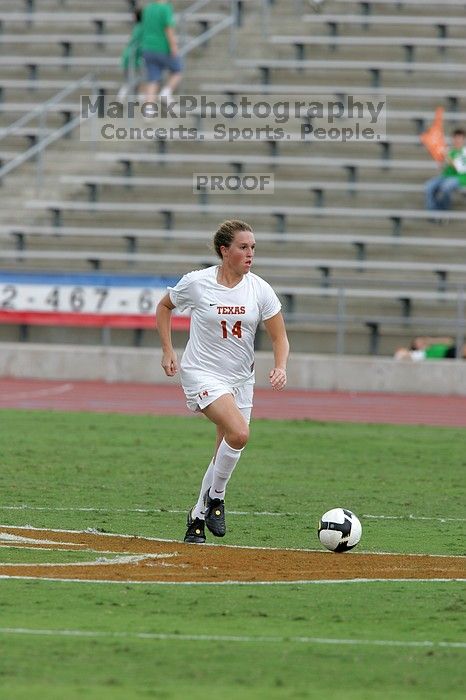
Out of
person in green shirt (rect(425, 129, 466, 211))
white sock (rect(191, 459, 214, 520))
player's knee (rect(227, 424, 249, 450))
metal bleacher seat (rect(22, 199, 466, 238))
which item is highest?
person in green shirt (rect(425, 129, 466, 211))

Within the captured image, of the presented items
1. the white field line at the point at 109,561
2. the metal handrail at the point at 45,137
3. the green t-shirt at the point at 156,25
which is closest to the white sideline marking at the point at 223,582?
the white field line at the point at 109,561

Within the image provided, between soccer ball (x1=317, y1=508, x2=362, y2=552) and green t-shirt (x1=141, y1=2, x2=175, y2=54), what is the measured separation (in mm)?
19626

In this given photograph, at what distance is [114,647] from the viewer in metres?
6.62

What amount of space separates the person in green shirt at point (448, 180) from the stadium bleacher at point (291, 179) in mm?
394

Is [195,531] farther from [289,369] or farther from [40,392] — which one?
[289,369]

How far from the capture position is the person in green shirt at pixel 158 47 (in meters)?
27.8

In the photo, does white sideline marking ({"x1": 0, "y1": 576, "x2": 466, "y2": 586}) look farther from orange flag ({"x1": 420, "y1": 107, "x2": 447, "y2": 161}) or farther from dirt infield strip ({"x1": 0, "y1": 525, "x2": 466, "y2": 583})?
orange flag ({"x1": 420, "y1": 107, "x2": 447, "y2": 161})

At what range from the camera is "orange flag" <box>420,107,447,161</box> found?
26.1m

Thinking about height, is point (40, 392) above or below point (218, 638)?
below

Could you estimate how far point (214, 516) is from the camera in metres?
9.97

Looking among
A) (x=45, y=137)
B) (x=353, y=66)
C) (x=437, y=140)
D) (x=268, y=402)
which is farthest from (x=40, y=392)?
(x=353, y=66)

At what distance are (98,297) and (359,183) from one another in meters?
5.49

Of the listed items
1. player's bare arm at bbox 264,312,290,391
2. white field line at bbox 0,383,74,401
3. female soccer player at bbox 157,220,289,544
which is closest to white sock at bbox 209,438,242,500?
female soccer player at bbox 157,220,289,544

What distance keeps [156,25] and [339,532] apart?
65.4ft
